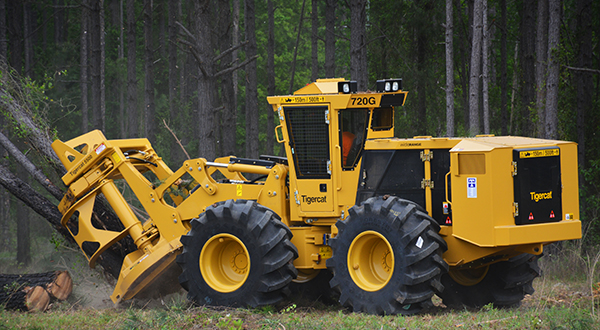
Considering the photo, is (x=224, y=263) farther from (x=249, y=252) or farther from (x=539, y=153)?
(x=539, y=153)

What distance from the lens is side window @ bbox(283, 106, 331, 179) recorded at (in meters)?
7.75

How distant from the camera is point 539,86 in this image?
44.0ft

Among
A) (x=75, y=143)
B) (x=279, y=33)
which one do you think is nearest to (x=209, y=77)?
(x=75, y=143)

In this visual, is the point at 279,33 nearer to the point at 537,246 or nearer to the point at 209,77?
the point at 209,77

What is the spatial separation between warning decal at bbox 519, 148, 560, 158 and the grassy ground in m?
1.30

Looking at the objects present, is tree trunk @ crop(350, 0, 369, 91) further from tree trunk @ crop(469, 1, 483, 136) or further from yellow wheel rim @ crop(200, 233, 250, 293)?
yellow wheel rim @ crop(200, 233, 250, 293)

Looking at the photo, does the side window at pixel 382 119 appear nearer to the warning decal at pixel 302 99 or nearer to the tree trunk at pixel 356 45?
the warning decal at pixel 302 99

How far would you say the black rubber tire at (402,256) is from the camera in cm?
653

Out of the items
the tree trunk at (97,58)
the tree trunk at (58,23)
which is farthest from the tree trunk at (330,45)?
the tree trunk at (58,23)

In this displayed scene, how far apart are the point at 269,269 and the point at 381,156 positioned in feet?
6.52

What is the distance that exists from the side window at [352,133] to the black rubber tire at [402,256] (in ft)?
2.92

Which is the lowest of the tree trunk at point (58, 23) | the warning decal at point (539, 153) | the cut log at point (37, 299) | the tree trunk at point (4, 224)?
the tree trunk at point (4, 224)

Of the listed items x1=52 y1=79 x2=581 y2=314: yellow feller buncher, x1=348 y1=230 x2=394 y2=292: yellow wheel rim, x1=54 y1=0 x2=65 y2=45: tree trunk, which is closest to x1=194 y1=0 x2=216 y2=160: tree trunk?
x1=52 y1=79 x2=581 y2=314: yellow feller buncher

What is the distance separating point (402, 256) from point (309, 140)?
6.85 ft
